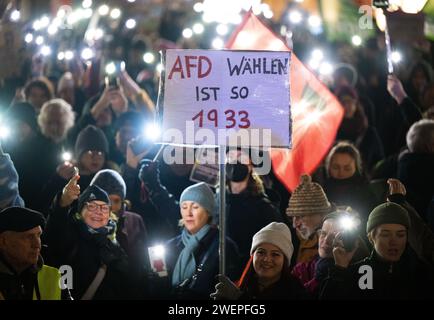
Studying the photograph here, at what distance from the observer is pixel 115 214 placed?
659 cm

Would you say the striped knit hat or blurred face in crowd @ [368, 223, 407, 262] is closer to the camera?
blurred face in crowd @ [368, 223, 407, 262]

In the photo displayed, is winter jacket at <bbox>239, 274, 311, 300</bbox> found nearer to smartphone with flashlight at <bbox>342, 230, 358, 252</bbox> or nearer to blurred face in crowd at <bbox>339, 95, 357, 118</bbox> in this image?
smartphone with flashlight at <bbox>342, 230, 358, 252</bbox>

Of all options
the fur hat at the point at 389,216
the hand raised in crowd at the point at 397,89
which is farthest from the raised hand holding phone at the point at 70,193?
the hand raised in crowd at the point at 397,89

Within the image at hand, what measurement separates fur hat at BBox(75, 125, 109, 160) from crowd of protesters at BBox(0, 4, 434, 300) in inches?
0.5

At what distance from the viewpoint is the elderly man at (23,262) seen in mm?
4908

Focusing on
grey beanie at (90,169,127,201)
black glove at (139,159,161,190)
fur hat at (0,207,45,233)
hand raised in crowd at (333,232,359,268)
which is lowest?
hand raised in crowd at (333,232,359,268)

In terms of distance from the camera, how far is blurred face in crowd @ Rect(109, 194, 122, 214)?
6615mm

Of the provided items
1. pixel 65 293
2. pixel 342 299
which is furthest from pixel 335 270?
pixel 65 293

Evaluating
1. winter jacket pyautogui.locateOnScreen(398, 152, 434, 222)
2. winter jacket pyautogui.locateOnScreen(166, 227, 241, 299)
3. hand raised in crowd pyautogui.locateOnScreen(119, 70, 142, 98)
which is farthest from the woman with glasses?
hand raised in crowd pyautogui.locateOnScreen(119, 70, 142, 98)

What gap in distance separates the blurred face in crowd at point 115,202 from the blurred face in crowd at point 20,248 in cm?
152

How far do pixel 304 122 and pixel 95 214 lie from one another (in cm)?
274

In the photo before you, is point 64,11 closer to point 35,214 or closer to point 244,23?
point 244,23

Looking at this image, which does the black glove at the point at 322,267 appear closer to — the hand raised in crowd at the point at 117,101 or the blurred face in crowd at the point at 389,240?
the blurred face in crowd at the point at 389,240

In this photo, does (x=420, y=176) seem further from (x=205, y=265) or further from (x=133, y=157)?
(x=133, y=157)
